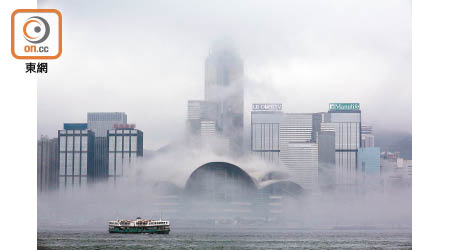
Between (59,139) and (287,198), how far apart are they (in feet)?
83.8

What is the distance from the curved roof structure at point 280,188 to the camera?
239 ft

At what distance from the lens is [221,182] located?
70500mm

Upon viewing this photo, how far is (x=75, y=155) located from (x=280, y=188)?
2236 cm

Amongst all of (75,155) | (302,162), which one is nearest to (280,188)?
(302,162)

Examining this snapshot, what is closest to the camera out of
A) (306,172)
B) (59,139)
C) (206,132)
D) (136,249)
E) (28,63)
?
(28,63)

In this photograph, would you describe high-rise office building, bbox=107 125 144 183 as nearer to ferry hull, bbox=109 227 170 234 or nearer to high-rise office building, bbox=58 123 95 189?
high-rise office building, bbox=58 123 95 189

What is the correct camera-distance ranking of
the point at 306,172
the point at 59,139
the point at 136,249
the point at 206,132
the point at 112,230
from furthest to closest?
the point at 306,172, the point at 59,139, the point at 206,132, the point at 112,230, the point at 136,249

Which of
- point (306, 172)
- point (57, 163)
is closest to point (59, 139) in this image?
point (57, 163)

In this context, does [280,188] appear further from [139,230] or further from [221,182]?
[139,230]

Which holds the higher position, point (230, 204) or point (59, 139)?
point (59, 139)

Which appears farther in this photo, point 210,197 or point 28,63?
point 210,197

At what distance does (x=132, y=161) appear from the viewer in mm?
68125

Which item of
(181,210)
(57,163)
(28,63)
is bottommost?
(181,210)

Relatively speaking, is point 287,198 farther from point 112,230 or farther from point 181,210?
point 112,230
